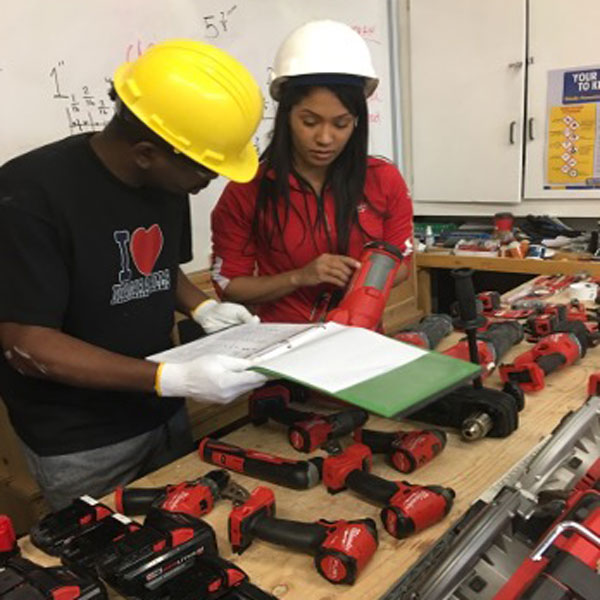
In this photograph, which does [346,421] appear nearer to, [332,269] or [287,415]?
[287,415]

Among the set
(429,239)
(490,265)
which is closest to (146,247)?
(490,265)

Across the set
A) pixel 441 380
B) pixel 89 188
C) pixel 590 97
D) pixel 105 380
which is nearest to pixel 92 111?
pixel 89 188

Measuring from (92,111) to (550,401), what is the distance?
1567 mm

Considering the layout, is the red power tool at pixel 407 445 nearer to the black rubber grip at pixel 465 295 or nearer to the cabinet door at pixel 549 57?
the black rubber grip at pixel 465 295

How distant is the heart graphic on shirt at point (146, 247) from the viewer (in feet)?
3.59

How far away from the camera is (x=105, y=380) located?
0.97 meters

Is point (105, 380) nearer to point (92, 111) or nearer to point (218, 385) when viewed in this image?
point (218, 385)

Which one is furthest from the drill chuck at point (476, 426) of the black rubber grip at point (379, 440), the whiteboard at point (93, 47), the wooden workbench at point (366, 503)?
the whiteboard at point (93, 47)

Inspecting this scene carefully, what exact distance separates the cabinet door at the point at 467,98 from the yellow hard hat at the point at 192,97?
7.36 feet

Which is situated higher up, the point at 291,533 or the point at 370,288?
the point at 370,288

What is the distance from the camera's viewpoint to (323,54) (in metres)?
1.25

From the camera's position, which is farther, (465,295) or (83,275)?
(465,295)

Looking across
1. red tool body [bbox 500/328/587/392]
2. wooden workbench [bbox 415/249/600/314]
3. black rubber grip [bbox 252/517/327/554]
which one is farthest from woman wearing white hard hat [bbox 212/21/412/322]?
wooden workbench [bbox 415/249/600/314]

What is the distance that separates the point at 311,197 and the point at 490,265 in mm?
1582
